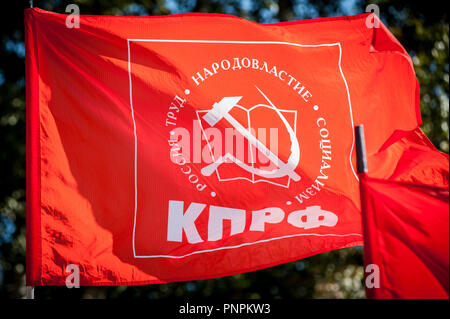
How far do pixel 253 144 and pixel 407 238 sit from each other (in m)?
1.54

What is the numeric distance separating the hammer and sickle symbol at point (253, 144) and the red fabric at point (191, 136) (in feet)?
0.11

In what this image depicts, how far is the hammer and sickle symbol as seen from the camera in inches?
190

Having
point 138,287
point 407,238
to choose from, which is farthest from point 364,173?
point 138,287

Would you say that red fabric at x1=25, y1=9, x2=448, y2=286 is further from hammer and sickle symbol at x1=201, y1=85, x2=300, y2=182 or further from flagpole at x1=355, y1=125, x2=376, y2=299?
flagpole at x1=355, y1=125, x2=376, y2=299

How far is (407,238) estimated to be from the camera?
3793mm

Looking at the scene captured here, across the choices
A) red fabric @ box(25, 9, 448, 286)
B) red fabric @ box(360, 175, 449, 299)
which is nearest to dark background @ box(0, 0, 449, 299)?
red fabric @ box(25, 9, 448, 286)

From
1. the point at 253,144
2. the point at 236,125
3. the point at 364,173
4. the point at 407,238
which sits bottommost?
the point at 407,238

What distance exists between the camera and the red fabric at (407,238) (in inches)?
146

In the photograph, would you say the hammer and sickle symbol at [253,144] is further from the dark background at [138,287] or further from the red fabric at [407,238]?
the dark background at [138,287]

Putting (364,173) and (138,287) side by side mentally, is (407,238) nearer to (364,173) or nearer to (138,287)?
(364,173)

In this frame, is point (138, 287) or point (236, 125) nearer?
point (236, 125)

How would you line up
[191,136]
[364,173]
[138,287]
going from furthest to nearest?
[138,287], [191,136], [364,173]

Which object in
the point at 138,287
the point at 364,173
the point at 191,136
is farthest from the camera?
the point at 138,287
